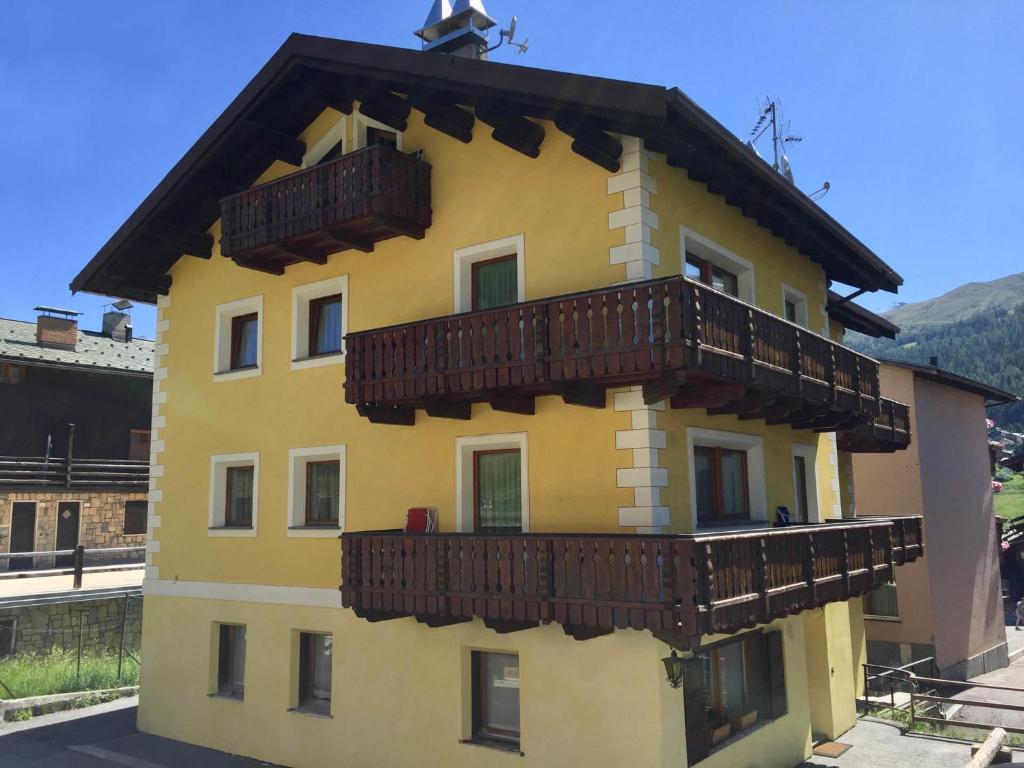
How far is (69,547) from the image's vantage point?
29328 millimetres

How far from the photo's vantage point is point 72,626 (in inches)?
874

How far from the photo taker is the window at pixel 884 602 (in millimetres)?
24688

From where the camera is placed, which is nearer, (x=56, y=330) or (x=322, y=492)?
(x=322, y=492)

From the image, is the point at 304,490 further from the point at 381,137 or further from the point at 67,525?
the point at 67,525

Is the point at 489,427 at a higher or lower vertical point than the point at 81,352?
lower

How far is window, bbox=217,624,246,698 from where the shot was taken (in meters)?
15.3

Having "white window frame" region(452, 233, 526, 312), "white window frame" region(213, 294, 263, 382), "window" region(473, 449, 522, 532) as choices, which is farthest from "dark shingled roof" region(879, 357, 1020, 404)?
"white window frame" region(213, 294, 263, 382)

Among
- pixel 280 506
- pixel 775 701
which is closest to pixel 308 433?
pixel 280 506

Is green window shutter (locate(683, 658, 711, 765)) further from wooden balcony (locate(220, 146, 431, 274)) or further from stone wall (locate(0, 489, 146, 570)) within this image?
stone wall (locate(0, 489, 146, 570))

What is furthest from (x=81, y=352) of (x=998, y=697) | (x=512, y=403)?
(x=998, y=697)

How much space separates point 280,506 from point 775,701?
9.12 meters

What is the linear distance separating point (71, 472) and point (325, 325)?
1959 cm

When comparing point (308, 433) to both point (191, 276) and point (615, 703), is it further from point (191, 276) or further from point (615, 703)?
point (615, 703)

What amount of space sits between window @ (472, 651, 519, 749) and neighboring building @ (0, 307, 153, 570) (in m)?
21.8
